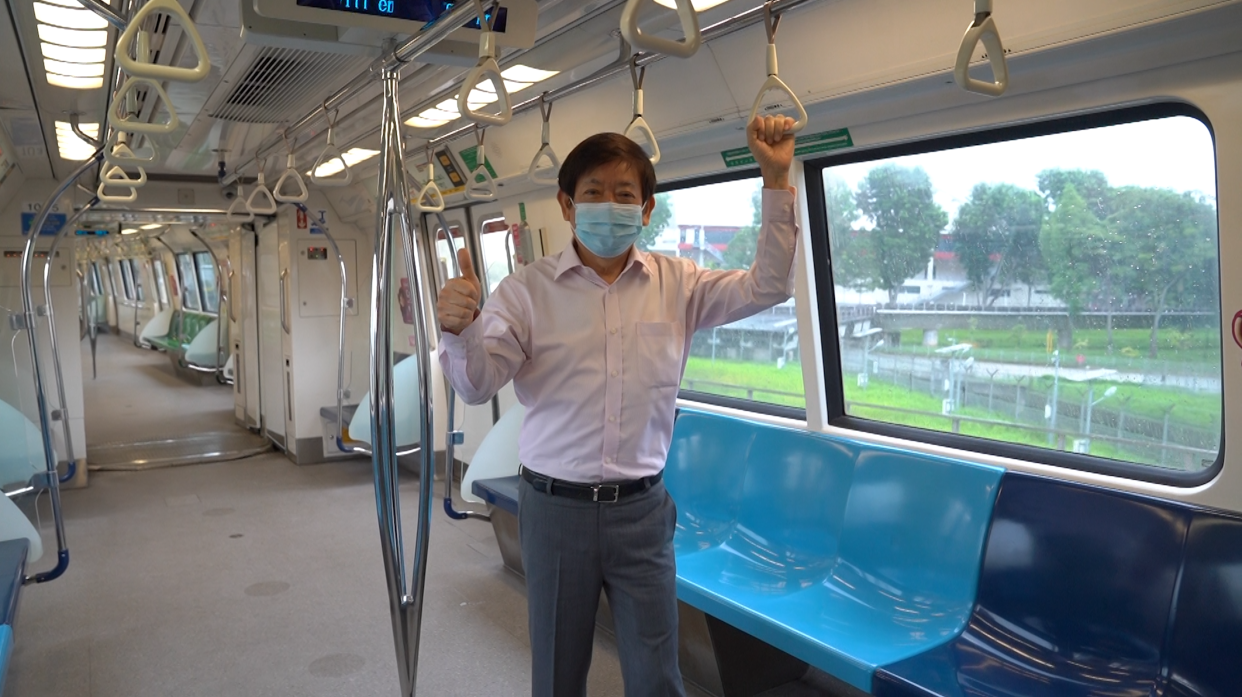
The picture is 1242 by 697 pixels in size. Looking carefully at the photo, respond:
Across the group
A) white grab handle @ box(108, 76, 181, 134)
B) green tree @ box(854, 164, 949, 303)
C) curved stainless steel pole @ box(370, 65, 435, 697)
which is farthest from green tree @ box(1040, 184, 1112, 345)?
white grab handle @ box(108, 76, 181, 134)

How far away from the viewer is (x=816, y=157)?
12.7 feet

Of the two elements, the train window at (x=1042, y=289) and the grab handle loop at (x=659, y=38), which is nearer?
the grab handle loop at (x=659, y=38)

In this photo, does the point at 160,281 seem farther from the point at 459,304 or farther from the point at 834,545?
the point at 459,304

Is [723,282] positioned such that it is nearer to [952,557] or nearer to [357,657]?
[952,557]

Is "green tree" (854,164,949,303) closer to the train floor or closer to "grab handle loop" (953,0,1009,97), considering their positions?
the train floor

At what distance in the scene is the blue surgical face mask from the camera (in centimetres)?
199

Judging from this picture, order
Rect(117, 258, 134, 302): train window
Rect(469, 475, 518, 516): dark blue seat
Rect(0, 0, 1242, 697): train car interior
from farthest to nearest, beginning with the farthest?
Rect(117, 258, 134, 302): train window, Rect(469, 475, 518, 516): dark blue seat, Rect(0, 0, 1242, 697): train car interior

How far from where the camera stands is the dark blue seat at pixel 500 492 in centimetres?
471

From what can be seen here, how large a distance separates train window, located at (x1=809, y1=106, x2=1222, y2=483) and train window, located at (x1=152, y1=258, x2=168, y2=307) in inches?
693

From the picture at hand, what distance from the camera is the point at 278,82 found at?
4262mm

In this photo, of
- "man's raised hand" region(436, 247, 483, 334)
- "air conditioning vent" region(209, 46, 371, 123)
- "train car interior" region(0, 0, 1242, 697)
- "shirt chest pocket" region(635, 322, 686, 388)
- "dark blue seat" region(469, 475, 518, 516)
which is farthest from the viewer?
"dark blue seat" region(469, 475, 518, 516)

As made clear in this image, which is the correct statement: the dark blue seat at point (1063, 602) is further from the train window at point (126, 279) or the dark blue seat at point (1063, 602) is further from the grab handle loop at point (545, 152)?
the train window at point (126, 279)

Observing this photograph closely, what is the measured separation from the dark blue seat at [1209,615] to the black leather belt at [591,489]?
1.59 meters

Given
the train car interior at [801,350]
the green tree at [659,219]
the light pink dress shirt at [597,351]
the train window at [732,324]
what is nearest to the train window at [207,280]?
the train car interior at [801,350]
